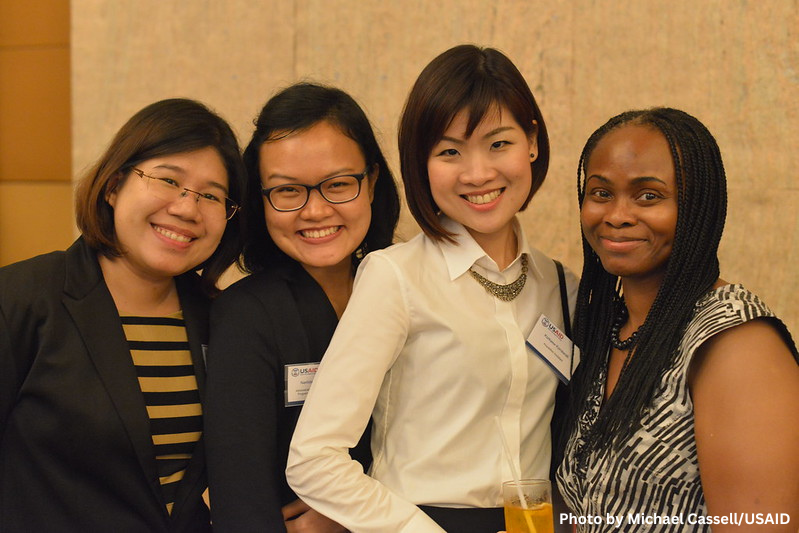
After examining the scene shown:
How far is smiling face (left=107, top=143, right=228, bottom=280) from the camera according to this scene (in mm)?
1957

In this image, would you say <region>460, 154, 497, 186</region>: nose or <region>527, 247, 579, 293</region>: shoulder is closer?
<region>460, 154, 497, 186</region>: nose

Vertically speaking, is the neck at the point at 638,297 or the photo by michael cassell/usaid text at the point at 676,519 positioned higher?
the neck at the point at 638,297

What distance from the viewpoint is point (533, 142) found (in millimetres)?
1883

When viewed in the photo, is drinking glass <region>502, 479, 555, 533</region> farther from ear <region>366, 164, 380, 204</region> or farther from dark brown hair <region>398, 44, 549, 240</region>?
ear <region>366, 164, 380, 204</region>

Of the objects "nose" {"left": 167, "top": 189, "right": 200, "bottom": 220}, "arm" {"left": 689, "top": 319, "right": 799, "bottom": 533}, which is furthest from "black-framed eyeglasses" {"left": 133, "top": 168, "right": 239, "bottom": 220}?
"arm" {"left": 689, "top": 319, "right": 799, "bottom": 533}

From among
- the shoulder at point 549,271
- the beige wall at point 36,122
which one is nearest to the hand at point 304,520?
the shoulder at point 549,271

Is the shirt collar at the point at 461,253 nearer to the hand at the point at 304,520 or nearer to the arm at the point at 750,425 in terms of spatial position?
the arm at the point at 750,425

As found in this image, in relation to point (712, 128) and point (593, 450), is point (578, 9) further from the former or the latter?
point (593, 450)

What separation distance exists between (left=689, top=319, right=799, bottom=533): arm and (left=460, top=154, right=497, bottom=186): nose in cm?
61

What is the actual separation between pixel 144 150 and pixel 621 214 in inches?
47.7

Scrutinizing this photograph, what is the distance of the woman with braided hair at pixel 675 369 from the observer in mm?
1429

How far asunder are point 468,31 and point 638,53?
0.67 meters

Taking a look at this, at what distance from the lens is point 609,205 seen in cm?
171

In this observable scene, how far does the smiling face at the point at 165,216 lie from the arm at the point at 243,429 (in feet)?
0.87
